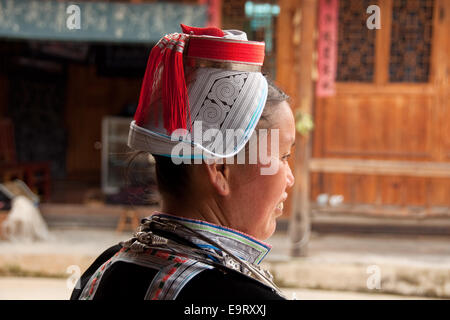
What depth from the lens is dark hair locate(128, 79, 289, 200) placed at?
3.60ft

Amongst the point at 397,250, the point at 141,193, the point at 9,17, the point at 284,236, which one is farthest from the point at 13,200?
the point at 141,193

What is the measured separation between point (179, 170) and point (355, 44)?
611 cm

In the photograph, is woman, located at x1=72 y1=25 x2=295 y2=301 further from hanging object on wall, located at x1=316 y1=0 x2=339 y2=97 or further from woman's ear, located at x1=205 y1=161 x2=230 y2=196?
hanging object on wall, located at x1=316 y1=0 x2=339 y2=97

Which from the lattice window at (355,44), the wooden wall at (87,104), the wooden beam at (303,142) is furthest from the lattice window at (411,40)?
the wooden wall at (87,104)

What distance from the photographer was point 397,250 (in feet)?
20.2

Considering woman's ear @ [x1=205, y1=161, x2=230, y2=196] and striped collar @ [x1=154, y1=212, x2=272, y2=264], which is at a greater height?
woman's ear @ [x1=205, y1=161, x2=230, y2=196]

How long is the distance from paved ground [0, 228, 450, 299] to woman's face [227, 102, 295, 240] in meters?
4.53

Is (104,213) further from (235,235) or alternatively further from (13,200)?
(235,235)

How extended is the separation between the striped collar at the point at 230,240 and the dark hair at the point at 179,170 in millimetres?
55

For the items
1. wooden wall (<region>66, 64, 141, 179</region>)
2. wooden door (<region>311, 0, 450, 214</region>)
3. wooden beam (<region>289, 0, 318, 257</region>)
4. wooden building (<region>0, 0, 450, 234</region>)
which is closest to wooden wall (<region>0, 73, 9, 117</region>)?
wooden wall (<region>66, 64, 141, 179</region>)

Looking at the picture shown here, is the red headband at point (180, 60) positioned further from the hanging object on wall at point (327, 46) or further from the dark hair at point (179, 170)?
the hanging object on wall at point (327, 46)

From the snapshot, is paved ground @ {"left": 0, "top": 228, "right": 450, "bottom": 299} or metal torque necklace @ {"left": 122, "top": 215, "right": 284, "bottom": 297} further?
paved ground @ {"left": 0, "top": 228, "right": 450, "bottom": 299}

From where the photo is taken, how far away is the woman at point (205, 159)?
1.05 meters

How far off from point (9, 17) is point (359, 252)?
5007 mm
